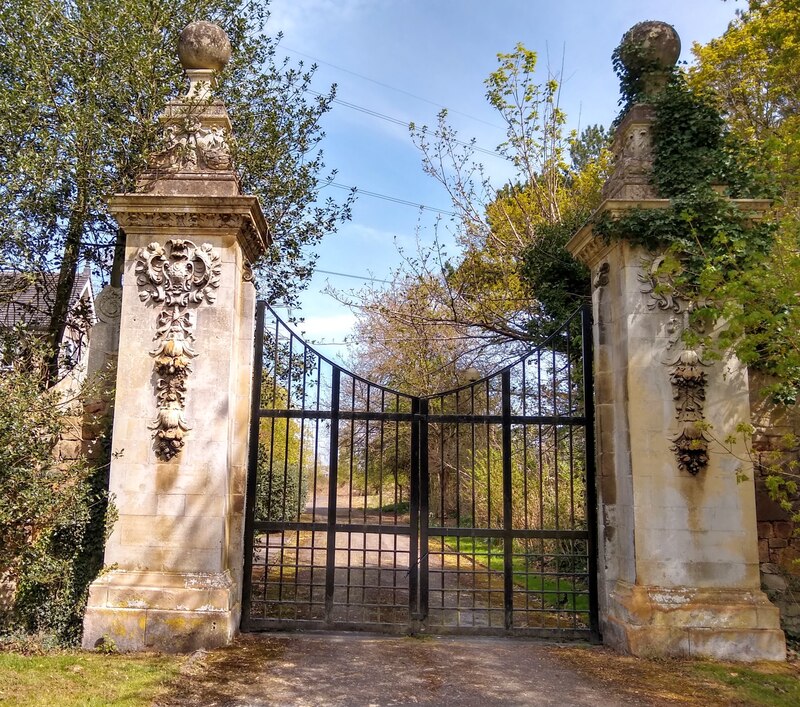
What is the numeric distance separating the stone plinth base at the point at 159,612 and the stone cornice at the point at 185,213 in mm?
3152

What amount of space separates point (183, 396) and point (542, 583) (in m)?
3.77

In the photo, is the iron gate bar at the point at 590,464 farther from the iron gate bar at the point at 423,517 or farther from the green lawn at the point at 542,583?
the iron gate bar at the point at 423,517

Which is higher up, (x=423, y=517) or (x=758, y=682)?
(x=423, y=517)

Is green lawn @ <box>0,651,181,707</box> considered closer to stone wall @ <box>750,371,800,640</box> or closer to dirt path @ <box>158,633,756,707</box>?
dirt path @ <box>158,633,756,707</box>

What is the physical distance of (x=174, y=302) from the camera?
229 inches

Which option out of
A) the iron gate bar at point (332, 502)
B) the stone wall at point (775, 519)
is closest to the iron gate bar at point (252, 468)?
the iron gate bar at point (332, 502)

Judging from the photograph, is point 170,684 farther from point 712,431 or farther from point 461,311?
point 461,311

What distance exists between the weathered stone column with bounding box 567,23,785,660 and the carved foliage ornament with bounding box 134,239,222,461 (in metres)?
3.82

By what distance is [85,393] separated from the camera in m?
5.46

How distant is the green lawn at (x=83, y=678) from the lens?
4.11 metres

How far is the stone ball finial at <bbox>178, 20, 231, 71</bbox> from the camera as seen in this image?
20.3 feet

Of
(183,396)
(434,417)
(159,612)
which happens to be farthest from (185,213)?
(159,612)

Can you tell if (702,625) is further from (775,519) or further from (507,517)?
(507,517)

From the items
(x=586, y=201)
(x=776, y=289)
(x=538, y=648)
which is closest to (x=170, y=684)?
(x=538, y=648)
